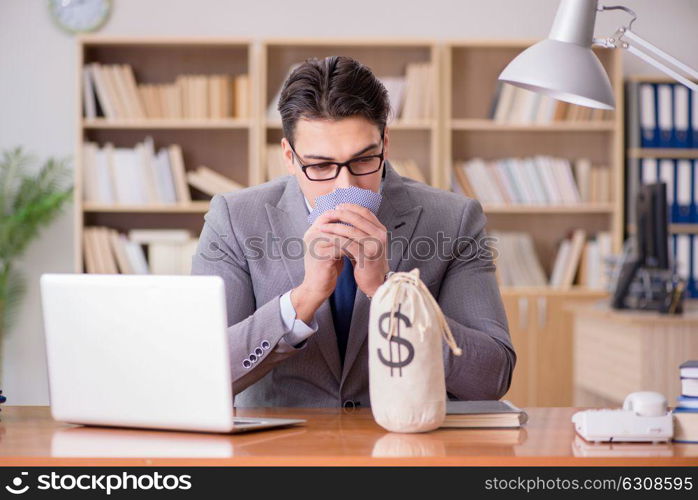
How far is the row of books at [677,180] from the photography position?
189 inches

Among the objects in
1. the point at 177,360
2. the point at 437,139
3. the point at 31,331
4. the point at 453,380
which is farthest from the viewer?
the point at 31,331

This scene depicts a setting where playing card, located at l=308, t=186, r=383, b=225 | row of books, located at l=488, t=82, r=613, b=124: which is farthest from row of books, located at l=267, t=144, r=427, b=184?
playing card, located at l=308, t=186, r=383, b=225

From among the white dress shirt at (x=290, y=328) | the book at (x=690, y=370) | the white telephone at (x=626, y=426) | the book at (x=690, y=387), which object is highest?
the white dress shirt at (x=290, y=328)

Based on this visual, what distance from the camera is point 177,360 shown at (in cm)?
130

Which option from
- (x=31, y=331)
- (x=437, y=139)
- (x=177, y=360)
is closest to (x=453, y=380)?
(x=177, y=360)

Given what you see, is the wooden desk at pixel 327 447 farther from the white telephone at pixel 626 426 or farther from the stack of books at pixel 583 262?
the stack of books at pixel 583 262

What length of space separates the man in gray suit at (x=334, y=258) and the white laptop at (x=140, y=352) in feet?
1.00

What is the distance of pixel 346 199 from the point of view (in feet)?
5.37

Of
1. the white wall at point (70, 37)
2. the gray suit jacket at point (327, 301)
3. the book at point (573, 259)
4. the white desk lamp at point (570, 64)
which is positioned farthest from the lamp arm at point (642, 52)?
the white wall at point (70, 37)

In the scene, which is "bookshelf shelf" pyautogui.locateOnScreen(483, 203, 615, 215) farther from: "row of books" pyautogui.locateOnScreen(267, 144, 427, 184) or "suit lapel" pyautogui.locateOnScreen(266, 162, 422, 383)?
"suit lapel" pyautogui.locateOnScreen(266, 162, 422, 383)

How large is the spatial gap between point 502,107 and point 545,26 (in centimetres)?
64

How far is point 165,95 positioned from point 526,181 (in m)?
1.93

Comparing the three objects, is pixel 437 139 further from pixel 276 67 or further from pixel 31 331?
pixel 31 331

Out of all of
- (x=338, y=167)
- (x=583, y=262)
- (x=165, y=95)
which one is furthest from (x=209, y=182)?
(x=338, y=167)
